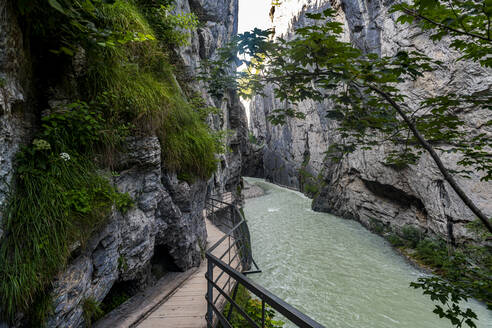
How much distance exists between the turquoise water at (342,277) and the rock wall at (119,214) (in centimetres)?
356

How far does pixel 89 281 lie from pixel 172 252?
211 cm

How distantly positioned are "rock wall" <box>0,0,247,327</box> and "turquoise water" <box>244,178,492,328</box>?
3557 mm

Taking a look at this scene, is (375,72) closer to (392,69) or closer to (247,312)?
(392,69)

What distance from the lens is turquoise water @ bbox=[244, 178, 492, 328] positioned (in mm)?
5477


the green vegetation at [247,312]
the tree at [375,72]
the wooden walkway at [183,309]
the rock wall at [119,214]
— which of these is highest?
the tree at [375,72]

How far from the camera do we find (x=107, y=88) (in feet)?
9.86

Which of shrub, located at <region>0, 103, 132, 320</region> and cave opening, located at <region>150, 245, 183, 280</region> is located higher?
shrub, located at <region>0, 103, 132, 320</region>

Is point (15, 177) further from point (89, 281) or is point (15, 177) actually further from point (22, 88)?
point (89, 281)

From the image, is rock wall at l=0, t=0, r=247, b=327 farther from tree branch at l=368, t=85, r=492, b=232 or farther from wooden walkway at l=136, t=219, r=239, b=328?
tree branch at l=368, t=85, r=492, b=232

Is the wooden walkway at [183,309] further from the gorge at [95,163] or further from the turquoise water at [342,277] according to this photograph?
the turquoise water at [342,277]

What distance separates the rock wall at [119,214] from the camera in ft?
6.41

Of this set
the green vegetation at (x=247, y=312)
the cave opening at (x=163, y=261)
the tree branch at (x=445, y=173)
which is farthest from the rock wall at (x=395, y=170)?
the cave opening at (x=163, y=261)

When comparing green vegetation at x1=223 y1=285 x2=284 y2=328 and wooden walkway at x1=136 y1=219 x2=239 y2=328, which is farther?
green vegetation at x1=223 y1=285 x2=284 y2=328

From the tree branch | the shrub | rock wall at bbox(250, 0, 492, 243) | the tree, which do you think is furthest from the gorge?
the tree branch
